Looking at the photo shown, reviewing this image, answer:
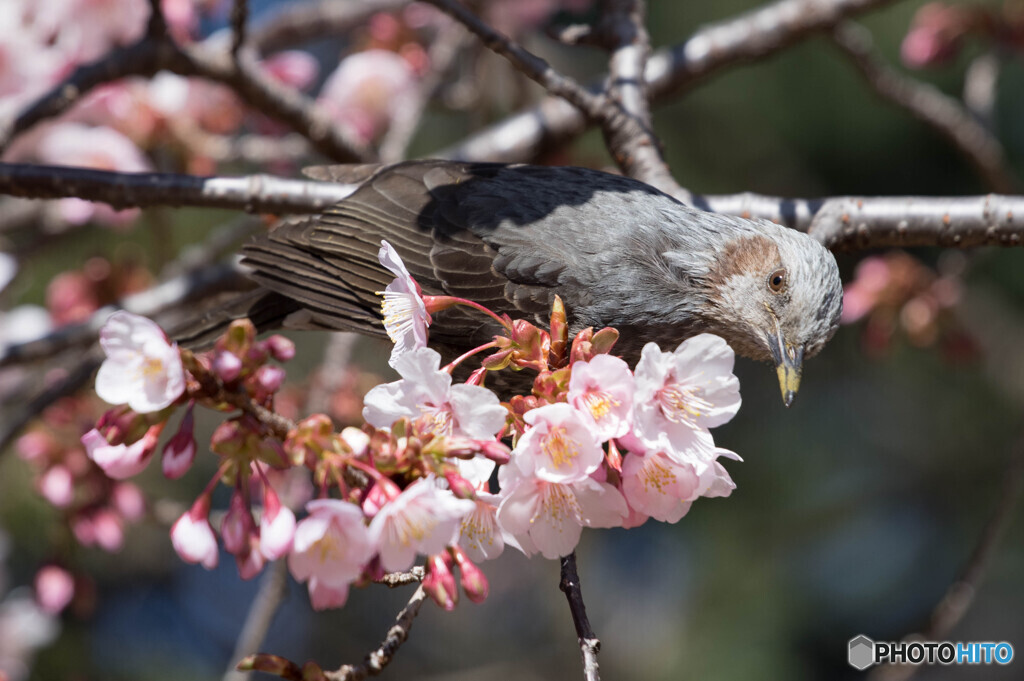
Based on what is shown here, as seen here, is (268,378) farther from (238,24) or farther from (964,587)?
(964,587)

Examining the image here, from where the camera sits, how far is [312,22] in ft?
13.7

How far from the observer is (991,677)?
8.38 m

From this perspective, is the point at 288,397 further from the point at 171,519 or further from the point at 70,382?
the point at 70,382

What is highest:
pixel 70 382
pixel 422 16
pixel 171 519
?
pixel 422 16

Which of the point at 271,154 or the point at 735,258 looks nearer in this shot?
the point at 735,258

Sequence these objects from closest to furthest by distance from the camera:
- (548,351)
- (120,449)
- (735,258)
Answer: (120,449), (548,351), (735,258)

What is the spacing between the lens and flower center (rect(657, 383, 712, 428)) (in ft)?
5.01

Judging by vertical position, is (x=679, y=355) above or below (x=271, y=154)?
below

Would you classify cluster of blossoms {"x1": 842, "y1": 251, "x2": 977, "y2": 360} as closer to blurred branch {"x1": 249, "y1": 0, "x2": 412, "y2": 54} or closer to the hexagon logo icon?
the hexagon logo icon

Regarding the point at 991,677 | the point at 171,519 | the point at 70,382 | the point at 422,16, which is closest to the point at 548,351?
the point at 70,382

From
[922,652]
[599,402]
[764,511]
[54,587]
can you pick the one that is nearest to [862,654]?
[922,652]

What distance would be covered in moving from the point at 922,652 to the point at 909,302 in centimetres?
146

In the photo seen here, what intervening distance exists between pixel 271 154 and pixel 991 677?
8056mm

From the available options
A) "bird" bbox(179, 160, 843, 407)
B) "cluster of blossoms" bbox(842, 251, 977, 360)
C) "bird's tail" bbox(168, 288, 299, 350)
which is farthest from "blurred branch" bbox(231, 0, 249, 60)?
"cluster of blossoms" bbox(842, 251, 977, 360)
